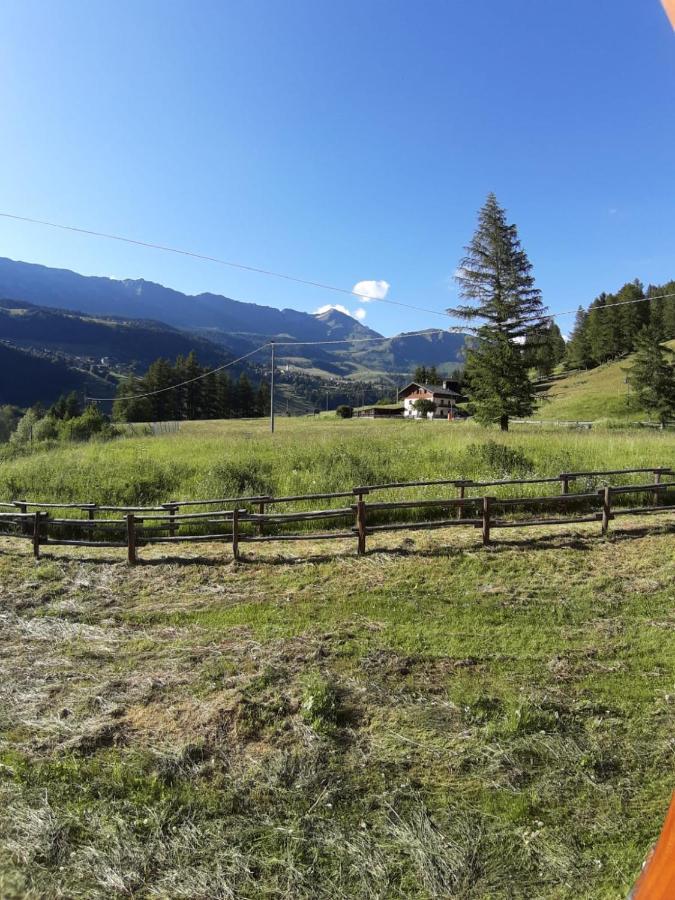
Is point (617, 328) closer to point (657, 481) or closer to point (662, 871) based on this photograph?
point (657, 481)

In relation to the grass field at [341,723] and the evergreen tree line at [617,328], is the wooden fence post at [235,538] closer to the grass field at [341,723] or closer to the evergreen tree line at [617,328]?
the grass field at [341,723]

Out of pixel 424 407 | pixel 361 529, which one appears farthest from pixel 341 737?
pixel 424 407

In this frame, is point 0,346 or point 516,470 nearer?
point 516,470

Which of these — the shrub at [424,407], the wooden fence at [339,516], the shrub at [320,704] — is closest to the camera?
the shrub at [320,704]

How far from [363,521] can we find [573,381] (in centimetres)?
7846

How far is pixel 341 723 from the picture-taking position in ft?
19.4

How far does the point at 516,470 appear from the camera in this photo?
18.2m

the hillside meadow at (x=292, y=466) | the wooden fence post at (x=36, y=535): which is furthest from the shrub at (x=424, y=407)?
the wooden fence post at (x=36, y=535)

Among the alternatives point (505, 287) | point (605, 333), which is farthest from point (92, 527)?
point (605, 333)

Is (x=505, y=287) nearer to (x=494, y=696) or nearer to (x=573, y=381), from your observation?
(x=494, y=696)

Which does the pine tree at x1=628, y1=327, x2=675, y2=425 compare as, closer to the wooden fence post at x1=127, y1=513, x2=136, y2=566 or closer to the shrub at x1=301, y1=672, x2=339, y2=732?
the wooden fence post at x1=127, y1=513, x2=136, y2=566

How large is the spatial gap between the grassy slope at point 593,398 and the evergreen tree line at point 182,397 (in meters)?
51.4

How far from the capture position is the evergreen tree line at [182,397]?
76938 millimetres

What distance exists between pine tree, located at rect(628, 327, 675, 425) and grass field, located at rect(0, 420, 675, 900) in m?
40.5
